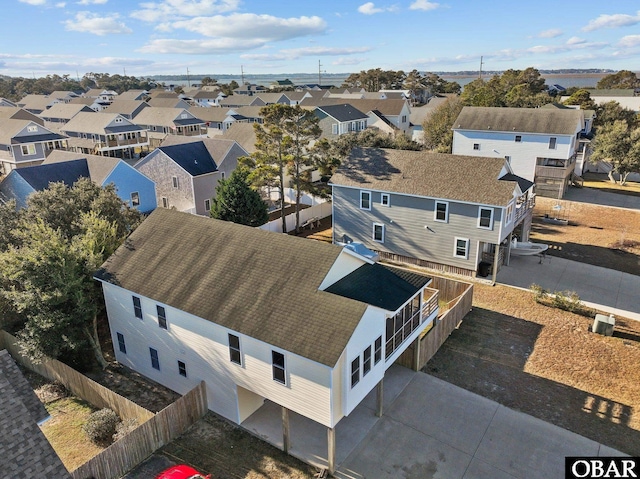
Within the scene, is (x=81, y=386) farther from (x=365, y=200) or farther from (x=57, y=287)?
(x=365, y=200)

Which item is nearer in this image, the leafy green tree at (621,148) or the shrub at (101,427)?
→ the shrub at (101,427)

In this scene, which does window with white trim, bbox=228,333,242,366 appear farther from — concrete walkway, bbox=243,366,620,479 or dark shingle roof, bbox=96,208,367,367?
concrete walkway, bbox=243,366,620,479

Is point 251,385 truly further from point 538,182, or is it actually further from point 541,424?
point 538,182

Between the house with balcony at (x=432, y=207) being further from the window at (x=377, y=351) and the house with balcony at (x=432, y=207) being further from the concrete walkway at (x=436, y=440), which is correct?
the window at (x=377, y=351)

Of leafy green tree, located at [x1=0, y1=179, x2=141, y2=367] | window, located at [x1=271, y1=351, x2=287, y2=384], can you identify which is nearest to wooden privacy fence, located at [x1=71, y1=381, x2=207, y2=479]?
window, located at [x1=271, y1=351, x2=287, y2=384]

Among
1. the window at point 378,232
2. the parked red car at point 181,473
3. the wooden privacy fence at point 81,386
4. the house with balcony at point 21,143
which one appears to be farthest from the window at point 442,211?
the house with balcony at point 21,143

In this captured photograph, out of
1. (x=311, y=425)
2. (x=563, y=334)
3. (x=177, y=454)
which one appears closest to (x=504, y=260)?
(x=563, y=334)
